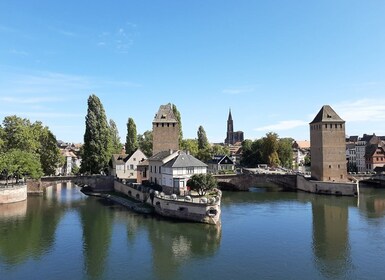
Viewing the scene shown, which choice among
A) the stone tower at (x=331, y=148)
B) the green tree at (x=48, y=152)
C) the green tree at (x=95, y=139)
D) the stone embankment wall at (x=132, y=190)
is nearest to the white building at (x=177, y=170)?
the stone embankment wall at (x=132, y=190)

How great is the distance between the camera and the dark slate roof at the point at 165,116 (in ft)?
195

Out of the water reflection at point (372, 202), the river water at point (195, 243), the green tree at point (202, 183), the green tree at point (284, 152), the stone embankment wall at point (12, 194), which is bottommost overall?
the river water at point (195, 243)

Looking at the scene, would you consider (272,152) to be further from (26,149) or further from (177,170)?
(26,149)

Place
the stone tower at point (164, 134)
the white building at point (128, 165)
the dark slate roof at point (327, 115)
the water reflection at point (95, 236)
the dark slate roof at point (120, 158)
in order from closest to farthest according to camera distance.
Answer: the water reflection at point (95, 236), the stone tower at point (164, 134), the dark slate roof at point (327, 115), the white building at point (128, 165), the dark slate roof at point (120, 158)

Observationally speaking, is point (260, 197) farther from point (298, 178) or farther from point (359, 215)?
point (359, 215)

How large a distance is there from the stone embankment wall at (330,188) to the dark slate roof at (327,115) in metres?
11.0

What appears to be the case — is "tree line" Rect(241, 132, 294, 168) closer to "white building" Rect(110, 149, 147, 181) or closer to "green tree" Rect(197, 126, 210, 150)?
"green tree" Rect(197, 126, 210, 150)

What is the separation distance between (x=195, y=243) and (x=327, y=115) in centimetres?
4127

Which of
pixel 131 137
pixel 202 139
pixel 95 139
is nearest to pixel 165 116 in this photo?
pixel 95 139

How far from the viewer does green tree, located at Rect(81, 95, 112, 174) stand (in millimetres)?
61656

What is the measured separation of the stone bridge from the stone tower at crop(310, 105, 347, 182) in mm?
5434

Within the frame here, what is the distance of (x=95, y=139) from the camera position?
203 feet

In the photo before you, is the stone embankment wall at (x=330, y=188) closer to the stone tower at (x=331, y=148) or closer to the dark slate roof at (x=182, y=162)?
the stone tower at (x=331, y=148)

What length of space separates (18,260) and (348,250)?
25409 millimetres
